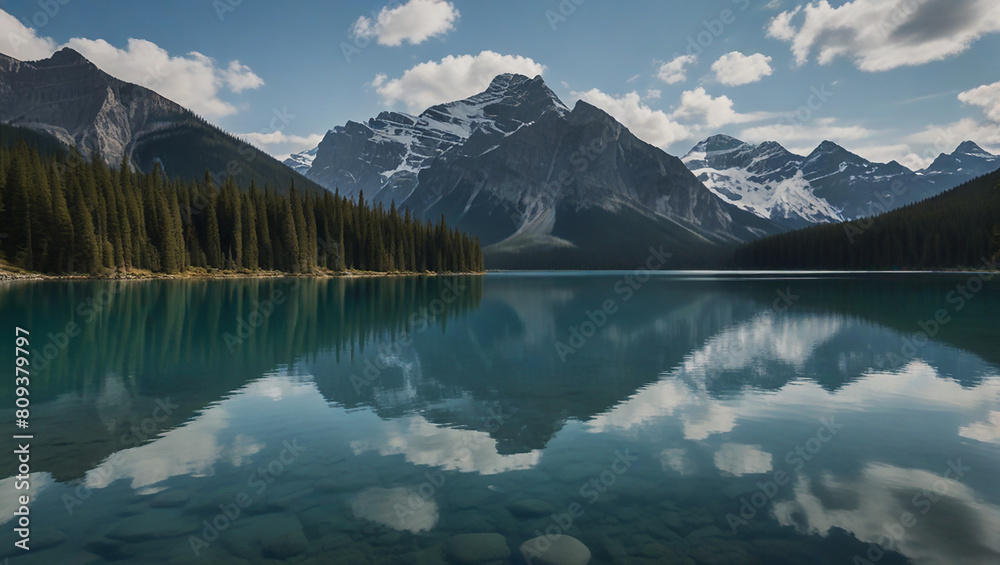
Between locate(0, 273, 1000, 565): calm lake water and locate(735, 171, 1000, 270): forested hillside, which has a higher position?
locate(735, 171, 1000, 270): forested hillside

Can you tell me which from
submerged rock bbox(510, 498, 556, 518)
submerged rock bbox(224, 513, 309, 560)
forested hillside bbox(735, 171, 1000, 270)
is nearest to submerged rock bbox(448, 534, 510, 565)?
submerged rock bbox(510, 498, 556, 518)

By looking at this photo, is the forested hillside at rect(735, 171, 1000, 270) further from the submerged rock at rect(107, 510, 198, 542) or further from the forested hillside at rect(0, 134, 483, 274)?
the submerged rock at rect(107, 510, 198, 542)

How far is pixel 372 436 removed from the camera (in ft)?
47.6

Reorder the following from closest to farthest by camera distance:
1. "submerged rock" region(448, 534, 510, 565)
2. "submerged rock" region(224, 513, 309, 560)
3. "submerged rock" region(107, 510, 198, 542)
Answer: "submerged rock" region(448, 534, 510, 565)
"submerged rock" region(224, 513, 309, 560)
"submerged rock" region(107, 510, 198, 542)

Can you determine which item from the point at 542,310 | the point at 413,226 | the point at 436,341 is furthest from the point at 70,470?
the point at 413,226

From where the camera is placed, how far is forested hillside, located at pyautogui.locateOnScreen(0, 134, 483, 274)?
84750 mm

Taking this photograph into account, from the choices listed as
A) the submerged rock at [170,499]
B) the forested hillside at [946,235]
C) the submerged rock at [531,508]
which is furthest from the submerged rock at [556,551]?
the forested hillside at [946,235]

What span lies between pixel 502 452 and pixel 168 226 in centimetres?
11175

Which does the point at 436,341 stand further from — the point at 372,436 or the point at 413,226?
the point at 413,226

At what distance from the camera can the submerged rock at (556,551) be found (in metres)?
8.15

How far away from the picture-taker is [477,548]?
334 inches

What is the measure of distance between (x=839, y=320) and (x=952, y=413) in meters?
30.3

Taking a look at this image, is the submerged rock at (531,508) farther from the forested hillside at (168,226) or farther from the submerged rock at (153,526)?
the forested hillside at (168,226)

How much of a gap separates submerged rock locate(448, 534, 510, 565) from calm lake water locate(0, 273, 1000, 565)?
0.05 meters
